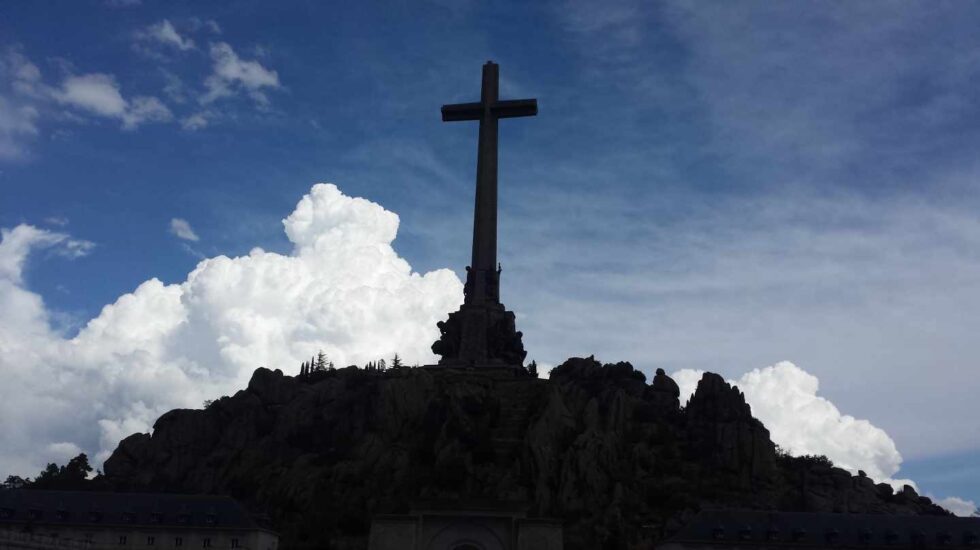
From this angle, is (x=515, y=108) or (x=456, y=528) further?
(x=515, y=108)

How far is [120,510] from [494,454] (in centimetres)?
4028

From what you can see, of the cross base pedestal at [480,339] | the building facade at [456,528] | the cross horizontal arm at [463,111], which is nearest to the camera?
the building facade at [456,528]

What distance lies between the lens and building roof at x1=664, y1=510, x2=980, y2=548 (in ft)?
277

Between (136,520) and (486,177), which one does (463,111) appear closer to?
(486,177)

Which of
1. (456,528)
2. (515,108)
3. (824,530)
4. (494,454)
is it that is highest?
(515,108)

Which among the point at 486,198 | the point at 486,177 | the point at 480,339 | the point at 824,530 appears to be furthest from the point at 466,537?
the point at 486,177

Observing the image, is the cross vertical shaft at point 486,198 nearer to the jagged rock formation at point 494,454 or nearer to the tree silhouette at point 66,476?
Result: the jagged rock formation at point 494,454

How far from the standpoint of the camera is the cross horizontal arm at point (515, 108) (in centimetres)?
14125

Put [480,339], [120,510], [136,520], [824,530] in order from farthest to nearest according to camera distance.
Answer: [480,339]
[120,510]
[136,520]
[824,530]

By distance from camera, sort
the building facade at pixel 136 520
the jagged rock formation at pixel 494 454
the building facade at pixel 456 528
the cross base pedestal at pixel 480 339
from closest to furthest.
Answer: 1. the building facade at pixel 456 528
2. the building facade at pixel 136 520
3. the jagged rock formation at pixel 494 454
4. the cross base pedestal at pixel 480 339

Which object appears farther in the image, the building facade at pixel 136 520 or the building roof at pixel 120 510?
the building roof at pixel 120 510

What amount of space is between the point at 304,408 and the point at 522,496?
3707 centimetres

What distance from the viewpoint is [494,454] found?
106125 millimetres

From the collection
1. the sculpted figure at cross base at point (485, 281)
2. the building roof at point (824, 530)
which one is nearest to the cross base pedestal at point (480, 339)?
the sculpted figure at cross base at point (485, 281)
